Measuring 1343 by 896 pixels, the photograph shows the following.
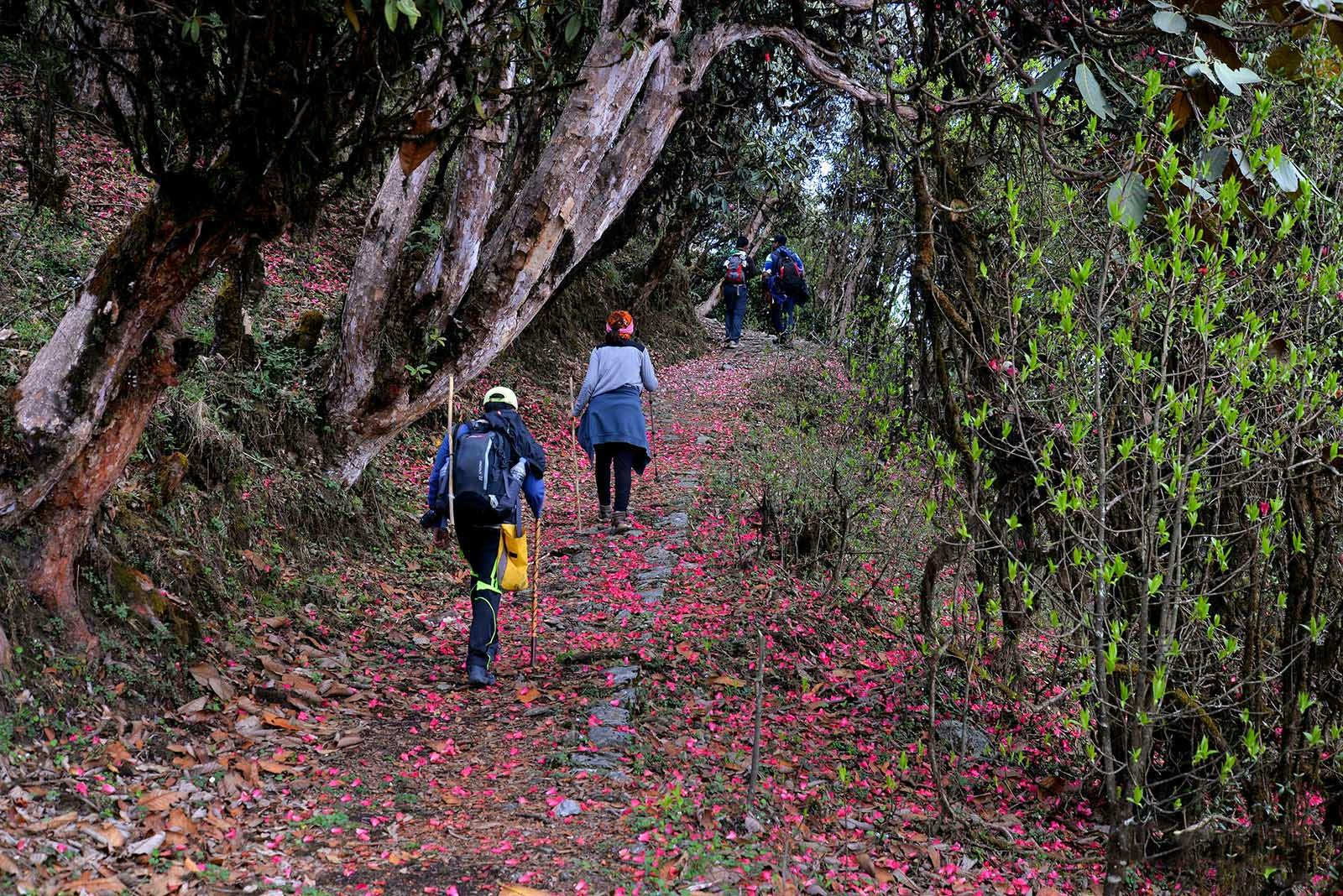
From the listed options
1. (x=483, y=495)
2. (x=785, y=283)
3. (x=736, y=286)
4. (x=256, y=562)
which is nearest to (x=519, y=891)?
(x=483, y=495)

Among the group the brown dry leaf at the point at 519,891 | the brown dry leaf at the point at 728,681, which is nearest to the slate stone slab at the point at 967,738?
the brown dry leaf at the point at 728,681

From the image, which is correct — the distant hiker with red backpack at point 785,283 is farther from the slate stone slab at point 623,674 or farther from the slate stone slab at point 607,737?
the slate stone slab at point 607,737

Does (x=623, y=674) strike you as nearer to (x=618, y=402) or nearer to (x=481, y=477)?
(x=481, y=477)

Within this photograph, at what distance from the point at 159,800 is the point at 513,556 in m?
2.68

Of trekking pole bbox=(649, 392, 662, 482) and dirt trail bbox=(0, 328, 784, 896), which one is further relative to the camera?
trekking pole bbox=(649, 392, 662, 482)

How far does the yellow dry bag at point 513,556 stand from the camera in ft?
22.4

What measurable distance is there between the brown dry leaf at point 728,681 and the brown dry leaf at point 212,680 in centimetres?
308

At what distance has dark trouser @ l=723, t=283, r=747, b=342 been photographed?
2178cm

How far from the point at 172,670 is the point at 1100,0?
23.9 ft

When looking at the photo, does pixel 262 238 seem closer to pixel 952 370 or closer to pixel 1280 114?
pixel 952 370

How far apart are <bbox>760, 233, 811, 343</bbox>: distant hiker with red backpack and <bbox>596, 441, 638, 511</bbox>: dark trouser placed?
10.9 m

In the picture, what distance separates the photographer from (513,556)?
22.7 feet

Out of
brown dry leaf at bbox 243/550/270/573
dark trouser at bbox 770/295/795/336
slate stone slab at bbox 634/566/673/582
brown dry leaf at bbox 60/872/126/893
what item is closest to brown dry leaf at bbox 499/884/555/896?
brown dry leaf at bbox 60/872/126/893

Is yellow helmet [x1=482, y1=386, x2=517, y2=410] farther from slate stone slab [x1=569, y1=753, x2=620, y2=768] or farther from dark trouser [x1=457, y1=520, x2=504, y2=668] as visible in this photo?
slate stone slab [x1=569, y1=753, x2=620, y2=768]
